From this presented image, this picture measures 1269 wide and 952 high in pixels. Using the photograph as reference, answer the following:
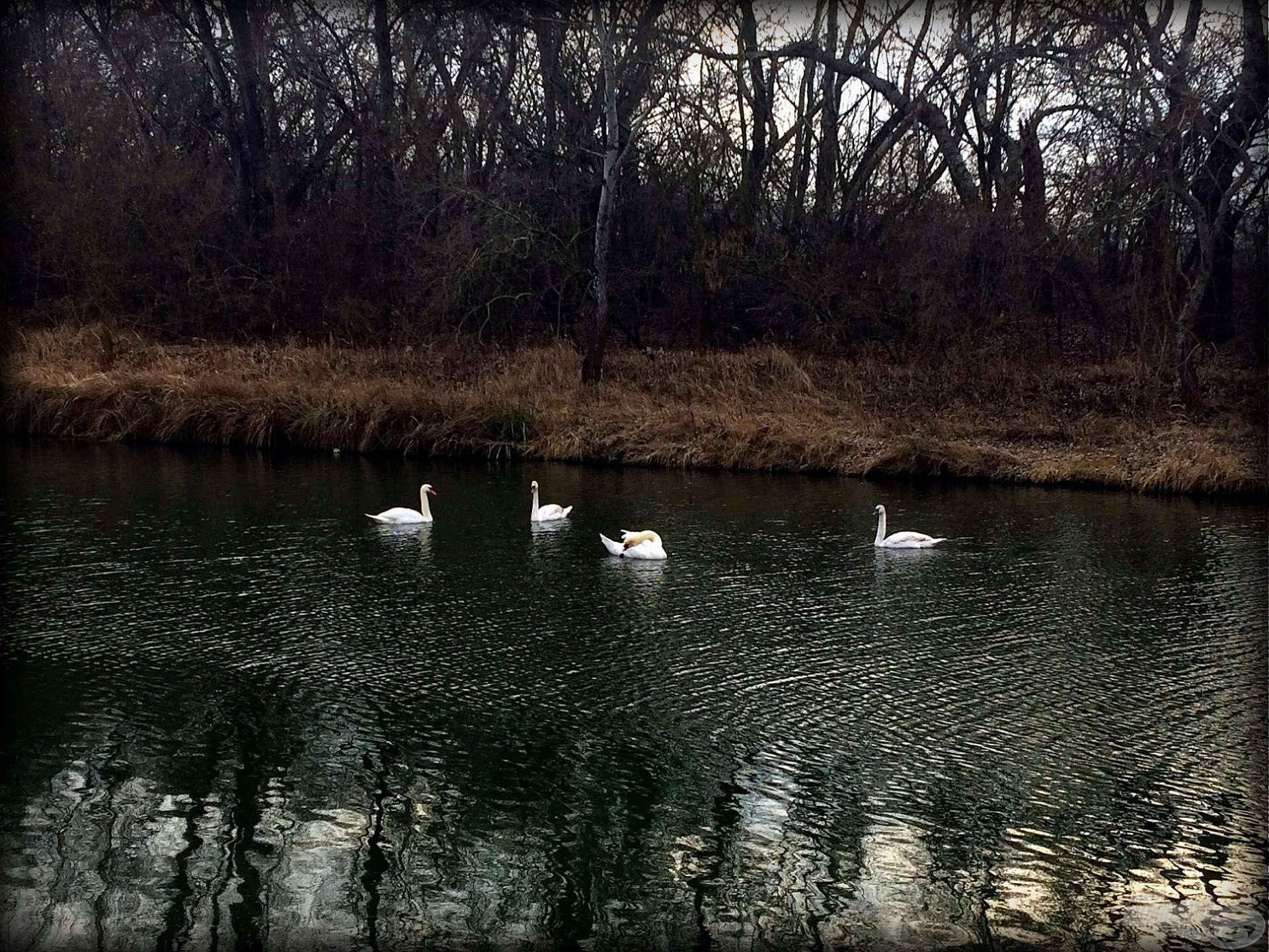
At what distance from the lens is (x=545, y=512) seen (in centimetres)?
1625

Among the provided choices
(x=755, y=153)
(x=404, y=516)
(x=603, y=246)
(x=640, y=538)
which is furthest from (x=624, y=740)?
(x=755, y=153)

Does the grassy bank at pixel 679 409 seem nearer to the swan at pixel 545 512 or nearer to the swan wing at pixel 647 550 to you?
the swan at pixel 545 512

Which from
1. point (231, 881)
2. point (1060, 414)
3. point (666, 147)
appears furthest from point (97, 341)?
point (231, 881)

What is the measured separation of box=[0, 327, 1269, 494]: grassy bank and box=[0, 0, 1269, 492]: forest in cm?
59

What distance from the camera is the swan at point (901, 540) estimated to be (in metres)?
14.8

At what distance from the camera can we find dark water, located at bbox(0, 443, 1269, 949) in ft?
20.9

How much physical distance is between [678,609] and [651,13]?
591 inches

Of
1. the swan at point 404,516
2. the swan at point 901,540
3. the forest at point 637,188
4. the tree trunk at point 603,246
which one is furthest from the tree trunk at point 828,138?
the swan at point 404,516

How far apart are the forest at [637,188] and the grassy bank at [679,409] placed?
0.59m

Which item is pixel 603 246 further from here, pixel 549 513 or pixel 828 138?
pixel 549 513

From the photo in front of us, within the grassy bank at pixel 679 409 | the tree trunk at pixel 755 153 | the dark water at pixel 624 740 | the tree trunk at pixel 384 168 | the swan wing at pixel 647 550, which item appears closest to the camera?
the dark water at pixel 624 740

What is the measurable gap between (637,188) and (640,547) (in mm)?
15978

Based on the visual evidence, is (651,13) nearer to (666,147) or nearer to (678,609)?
(666,147)

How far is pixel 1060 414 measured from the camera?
76.0 feet
